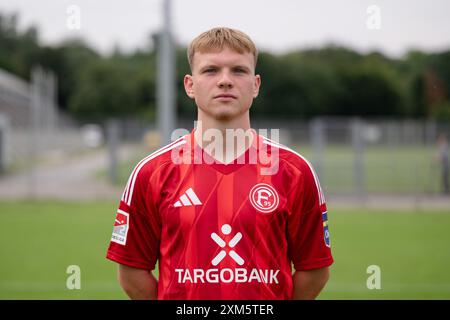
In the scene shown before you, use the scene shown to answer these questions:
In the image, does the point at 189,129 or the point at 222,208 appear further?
the point at 189,129

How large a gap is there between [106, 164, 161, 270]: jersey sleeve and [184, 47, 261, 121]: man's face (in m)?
0.41

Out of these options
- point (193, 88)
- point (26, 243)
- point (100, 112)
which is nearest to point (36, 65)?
point (100, 112)

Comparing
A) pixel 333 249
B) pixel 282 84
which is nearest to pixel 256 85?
pixel 333 249

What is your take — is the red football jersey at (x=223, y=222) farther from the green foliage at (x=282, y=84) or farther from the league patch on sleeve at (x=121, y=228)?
the green foliage at (x=282, y=84)

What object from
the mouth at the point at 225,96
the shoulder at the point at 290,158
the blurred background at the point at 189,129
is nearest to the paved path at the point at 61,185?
the blurred background at the point at 189,129

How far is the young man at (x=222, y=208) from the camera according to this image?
8.04 ft

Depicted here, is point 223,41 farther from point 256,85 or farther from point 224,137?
point 224,137

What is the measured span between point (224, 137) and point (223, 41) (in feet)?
1.25

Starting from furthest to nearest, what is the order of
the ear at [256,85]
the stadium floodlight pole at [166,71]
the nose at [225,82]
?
the stadium floodlight pole at [166,71] < the ear at [256,85] < the nose at [225,82]

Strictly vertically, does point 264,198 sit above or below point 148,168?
below

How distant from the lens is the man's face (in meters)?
2.40

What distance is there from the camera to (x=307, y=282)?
2686 millimetres

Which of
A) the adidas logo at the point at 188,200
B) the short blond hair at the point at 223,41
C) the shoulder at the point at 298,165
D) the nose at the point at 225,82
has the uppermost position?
the short blond hair at the point at 223,41

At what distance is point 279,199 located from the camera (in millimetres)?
2510
